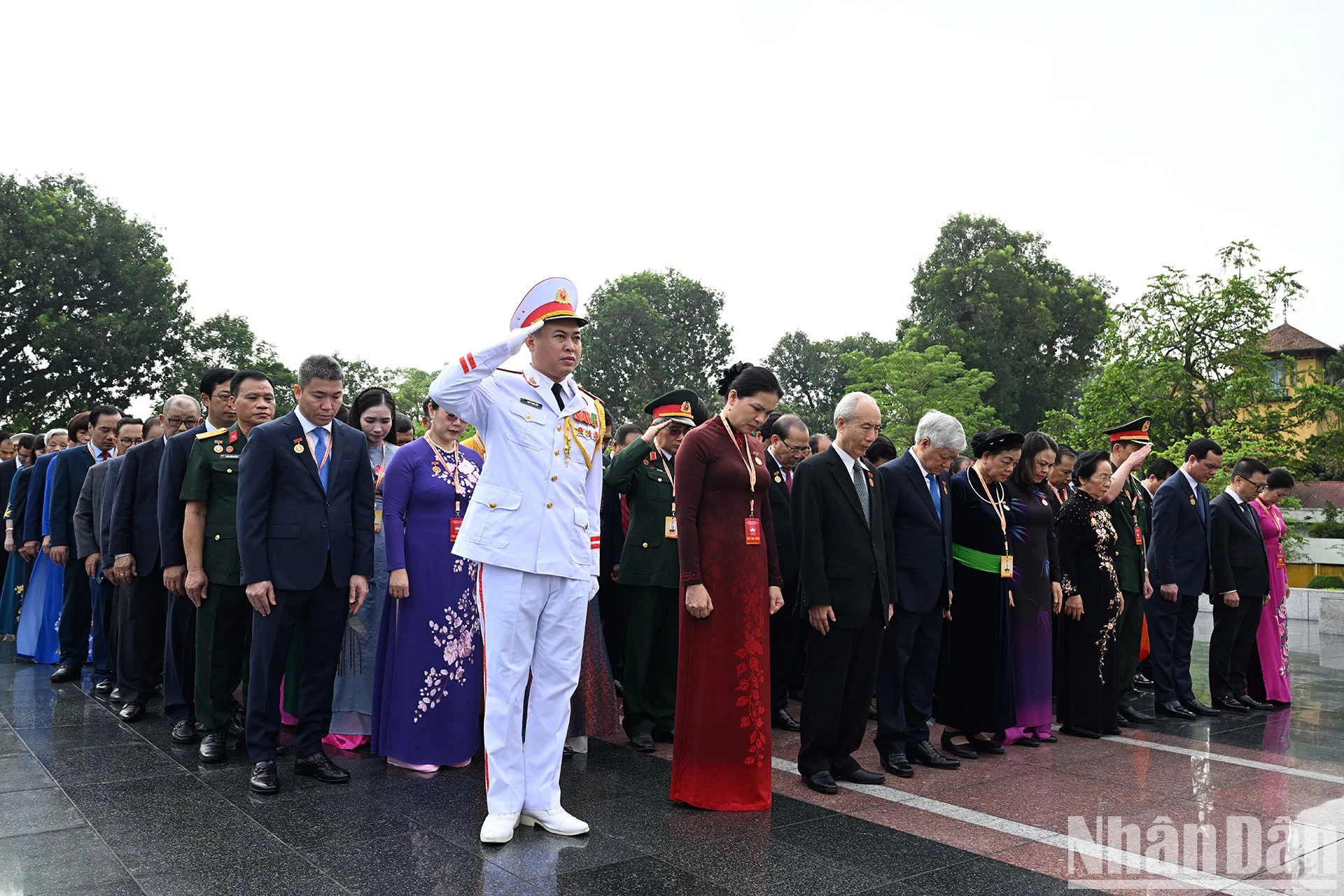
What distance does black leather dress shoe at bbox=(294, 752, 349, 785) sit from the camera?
4559mm

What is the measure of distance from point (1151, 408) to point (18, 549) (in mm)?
21036

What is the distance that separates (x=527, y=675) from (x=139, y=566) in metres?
3.44

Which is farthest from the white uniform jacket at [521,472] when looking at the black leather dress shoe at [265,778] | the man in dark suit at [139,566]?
the man in dark suit at [139,566]

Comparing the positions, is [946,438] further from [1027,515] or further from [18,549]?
[18,549]

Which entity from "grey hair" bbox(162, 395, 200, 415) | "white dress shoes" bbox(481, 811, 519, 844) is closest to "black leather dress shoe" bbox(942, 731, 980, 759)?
"white dress shoes" bbox(481, 811, 519, 844)

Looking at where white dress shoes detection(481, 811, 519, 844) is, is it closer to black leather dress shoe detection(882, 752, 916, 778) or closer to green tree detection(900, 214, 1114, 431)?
black leather dress shoe detection(882, 752, 916, 778)

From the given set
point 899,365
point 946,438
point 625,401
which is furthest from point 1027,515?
point 625,401

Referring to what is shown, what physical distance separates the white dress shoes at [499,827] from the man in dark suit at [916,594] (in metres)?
2.23

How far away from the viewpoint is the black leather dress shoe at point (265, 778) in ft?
14.1

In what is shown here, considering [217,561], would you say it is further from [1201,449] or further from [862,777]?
[1201,449]

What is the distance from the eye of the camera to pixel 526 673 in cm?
396

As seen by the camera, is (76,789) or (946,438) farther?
(946,438)

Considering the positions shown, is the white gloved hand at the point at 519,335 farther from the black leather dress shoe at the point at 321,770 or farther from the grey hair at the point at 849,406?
the black leather dress shoe at the point at 321,770

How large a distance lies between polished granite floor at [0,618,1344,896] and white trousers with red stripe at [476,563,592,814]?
0.69 ft
